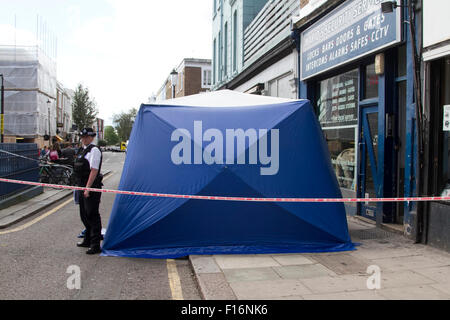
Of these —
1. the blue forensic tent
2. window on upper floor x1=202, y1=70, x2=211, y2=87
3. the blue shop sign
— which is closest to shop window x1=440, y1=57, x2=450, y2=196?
the blue shop sign

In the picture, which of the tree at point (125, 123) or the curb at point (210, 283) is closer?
the curb at point (210, 283)

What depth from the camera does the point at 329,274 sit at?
500cm

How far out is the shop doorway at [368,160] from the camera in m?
8.28

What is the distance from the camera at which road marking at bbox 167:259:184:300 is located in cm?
450

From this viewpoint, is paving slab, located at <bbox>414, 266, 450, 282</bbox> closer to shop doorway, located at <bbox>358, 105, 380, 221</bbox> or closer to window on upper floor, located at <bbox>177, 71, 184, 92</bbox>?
shop doorway, located at <bbox>358, 105, 380, 221</bbox>

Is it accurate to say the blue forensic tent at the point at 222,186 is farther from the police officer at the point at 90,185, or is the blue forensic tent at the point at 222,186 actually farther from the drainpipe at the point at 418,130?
the drainpipe at the point at 418,130

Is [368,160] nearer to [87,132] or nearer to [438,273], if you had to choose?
[438,273]

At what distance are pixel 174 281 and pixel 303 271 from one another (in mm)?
1607

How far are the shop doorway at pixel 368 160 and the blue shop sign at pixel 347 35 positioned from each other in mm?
1291

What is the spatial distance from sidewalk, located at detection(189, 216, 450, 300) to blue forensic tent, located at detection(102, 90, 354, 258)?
1.26 feet

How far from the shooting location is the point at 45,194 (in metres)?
12.5

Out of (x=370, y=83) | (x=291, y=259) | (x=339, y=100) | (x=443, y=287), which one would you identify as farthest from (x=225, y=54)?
(x=443, y=287)

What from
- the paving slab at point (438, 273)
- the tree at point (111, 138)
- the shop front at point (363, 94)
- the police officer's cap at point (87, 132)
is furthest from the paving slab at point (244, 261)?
the tree at point (111, 138)

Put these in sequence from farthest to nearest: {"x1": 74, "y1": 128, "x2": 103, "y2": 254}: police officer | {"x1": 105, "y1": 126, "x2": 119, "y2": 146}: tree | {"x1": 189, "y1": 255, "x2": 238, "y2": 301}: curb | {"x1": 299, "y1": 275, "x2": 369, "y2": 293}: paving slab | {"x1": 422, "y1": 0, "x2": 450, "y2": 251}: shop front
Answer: {"x1": 105, "y1": 126, "x2": 119, "y2": 146}: tree, {"x1": 74, "y1": 128, "x2": 103, "y2": 254}: police officer, {"x1": 422, "y1": 0, "x2": 450, "y2": 251}: shop front, {"x1": 299, "y1": 275, "x2": 369, "y2": 293}: paving slab, {"x1": 189, "y1": 255, "x2": 238, "y2": 301}: curb
